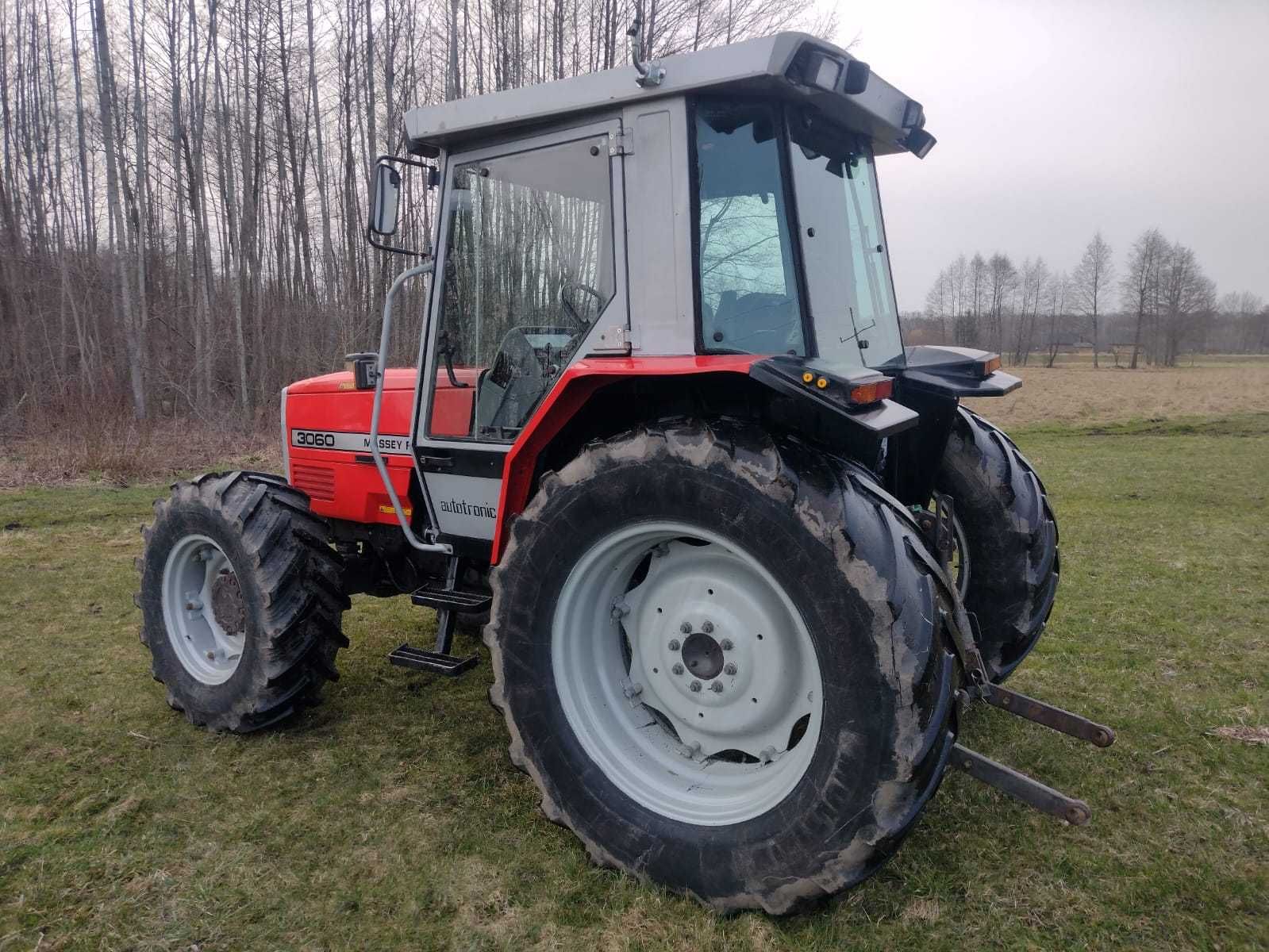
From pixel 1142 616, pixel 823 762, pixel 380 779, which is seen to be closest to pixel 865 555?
pixel 823 762

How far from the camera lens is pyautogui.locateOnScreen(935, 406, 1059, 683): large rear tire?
317 cm

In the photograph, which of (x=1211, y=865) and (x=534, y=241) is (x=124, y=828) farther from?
(x=1211, y=865)

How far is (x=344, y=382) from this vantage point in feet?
12.0

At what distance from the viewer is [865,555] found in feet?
6.40

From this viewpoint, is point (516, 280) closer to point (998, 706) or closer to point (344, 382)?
point (344, 382)

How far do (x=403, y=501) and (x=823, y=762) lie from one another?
2.08 metres

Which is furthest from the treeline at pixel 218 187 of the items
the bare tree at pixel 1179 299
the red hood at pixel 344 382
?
the bare tree at pixel 1179 299

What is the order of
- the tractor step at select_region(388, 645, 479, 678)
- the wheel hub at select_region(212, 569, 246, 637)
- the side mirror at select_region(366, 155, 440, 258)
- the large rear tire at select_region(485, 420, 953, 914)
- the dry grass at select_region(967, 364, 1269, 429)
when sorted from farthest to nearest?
the dry grass at select_region(967, 364, 1269, 429), the wheel hub at select_region(212, 569, 246, 637), the tractor step at select_region(388, 645, 479, 678), the side mirror at select_region(366, 155, 440, 258), the large rear tire at select_region(485, 420, 953, 914)

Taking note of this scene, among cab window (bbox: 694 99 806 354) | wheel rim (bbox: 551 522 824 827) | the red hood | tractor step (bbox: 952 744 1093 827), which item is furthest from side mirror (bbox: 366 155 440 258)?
tractor step (bbox: 952 744 1093 827)

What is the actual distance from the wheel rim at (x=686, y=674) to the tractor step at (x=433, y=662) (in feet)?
2.28

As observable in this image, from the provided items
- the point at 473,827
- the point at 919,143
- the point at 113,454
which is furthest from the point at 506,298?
the point at 113,454

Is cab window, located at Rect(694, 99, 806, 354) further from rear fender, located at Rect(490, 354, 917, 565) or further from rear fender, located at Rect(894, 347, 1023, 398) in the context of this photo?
rear fender, located at Rect(894, 347, 1023, 398)

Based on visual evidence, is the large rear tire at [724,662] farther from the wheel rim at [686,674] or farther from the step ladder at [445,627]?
the step ladder at [445,627]

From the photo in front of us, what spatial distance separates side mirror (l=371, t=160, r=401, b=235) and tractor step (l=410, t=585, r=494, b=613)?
134cm
